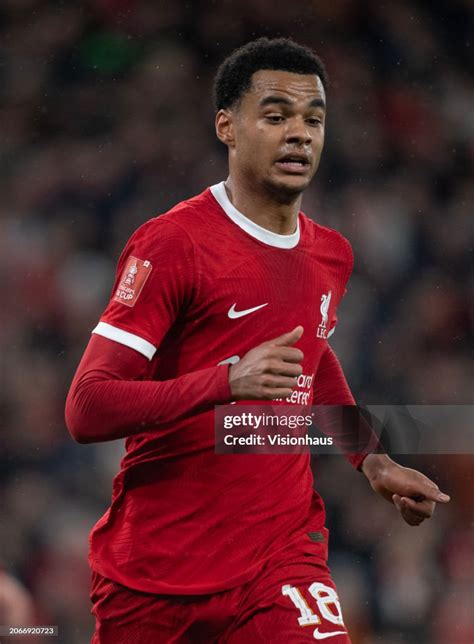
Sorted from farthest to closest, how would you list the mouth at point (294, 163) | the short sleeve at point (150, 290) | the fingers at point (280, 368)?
the mouth at point (294, 163) → the short sleeve at point (150, 290) → the fingers at point (280, 368)

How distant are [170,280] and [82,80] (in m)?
3.73

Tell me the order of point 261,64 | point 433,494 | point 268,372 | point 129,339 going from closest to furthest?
point 268,372
point 129,339
point 433,494
point 261,64

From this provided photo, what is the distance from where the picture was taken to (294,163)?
2.51 m

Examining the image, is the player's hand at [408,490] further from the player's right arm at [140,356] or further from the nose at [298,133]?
the nose at [298,133]

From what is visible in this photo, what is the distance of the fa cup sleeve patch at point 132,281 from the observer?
229cm

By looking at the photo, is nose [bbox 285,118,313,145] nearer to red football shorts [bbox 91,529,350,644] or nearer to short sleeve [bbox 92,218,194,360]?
short sleeve [bbox 92,218,194,360]

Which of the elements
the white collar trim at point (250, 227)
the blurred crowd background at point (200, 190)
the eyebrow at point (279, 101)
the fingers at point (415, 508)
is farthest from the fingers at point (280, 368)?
the blurred crowd background at point (200, 190)

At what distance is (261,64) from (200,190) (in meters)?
2.99

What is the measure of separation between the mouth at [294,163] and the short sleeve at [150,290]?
0.33 m

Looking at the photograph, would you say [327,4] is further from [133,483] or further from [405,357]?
[133,483]

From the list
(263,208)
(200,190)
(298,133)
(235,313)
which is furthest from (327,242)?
(200,190)

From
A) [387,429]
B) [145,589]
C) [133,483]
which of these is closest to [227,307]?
[133,483]

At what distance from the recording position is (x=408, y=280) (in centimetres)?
549

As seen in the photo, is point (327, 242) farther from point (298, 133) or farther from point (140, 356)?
point (140, 356)
